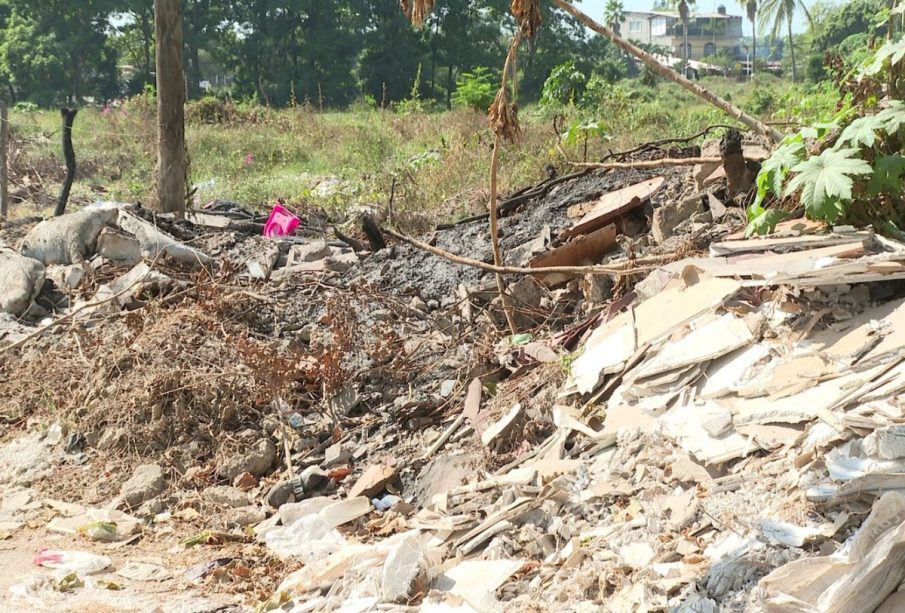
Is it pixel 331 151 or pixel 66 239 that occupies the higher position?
A: pixel 331 151

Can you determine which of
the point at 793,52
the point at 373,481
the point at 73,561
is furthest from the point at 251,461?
the point at 793,52

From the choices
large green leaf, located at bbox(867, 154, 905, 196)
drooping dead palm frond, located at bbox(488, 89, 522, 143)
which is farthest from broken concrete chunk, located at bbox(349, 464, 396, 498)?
large green leaf, located at bbox(867, 154, 905, 196)

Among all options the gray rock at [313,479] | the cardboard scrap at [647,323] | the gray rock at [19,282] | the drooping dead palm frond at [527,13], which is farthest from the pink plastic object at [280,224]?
the cardboard scrap at [647,323]

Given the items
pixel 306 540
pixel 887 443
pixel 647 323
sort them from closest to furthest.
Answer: pixel 887 443, pixel 306 540, pixel 647 323

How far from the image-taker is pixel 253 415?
207 inches

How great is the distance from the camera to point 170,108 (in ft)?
27.5

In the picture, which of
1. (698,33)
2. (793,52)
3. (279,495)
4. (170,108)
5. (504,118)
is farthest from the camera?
(698,33)

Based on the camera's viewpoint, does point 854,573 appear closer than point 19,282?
Yes

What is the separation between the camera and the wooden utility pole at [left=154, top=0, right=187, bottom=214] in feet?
26.8

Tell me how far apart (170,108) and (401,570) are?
6484mm

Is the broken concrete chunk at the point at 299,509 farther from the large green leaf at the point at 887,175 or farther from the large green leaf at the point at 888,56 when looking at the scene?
the large green leaf at the point at 888,56

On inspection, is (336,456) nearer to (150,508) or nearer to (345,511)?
(345,511)

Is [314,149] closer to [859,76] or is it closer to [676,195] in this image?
[676,195]

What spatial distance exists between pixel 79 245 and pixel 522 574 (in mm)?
5624
